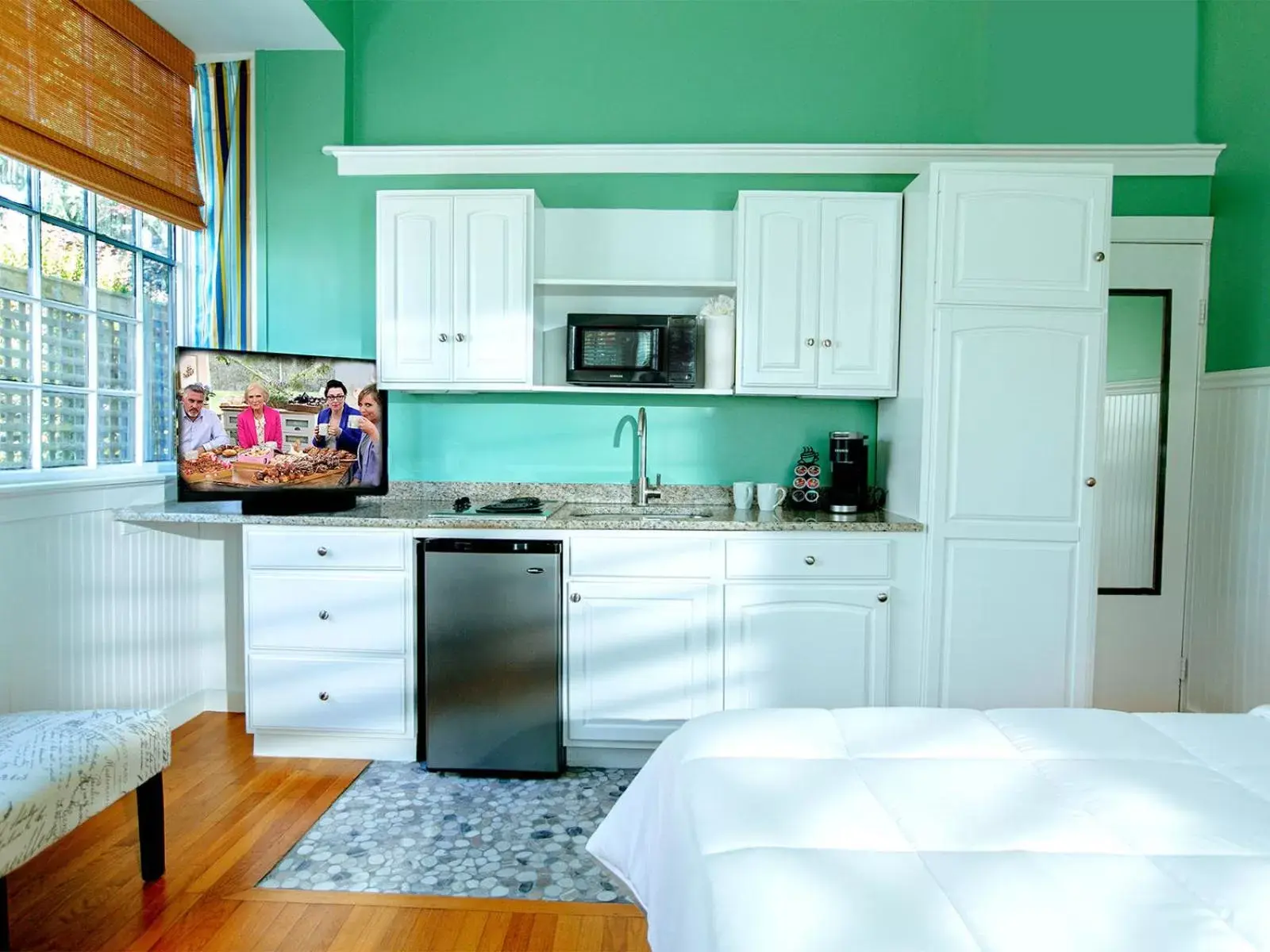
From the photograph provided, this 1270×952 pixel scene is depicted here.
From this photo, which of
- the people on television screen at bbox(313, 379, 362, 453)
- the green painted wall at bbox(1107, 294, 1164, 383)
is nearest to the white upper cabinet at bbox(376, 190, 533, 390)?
the people on television screen at bbox(313, 379, 362, 453)

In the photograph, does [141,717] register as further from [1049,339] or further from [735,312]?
[1049,339]

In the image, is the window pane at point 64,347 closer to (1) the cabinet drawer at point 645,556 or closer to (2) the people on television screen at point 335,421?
(2) the people on television screen at point 335,421

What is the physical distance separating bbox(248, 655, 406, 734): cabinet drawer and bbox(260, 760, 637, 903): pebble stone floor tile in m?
0.19

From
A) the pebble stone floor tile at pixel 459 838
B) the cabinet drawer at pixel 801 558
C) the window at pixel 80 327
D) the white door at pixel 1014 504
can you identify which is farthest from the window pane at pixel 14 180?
the white door at pixel 1014 504

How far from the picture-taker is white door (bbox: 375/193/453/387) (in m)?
2.96

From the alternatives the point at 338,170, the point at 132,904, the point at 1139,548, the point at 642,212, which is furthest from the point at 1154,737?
the point at 338,170

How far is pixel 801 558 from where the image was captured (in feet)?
8.77

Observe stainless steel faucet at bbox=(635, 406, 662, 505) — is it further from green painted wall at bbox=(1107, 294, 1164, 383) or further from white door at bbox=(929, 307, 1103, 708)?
green painted wall at bbox=(1107, 294, 1164, 383)

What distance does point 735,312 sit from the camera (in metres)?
2.98

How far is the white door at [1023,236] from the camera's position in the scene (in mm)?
2576

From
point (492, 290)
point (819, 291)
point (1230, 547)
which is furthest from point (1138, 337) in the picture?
point (492, 290)

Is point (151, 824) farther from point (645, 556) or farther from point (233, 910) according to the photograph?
point (645, 556)

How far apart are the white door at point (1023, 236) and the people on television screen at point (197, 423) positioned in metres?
2.60

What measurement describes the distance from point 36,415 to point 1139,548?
4136 mm
